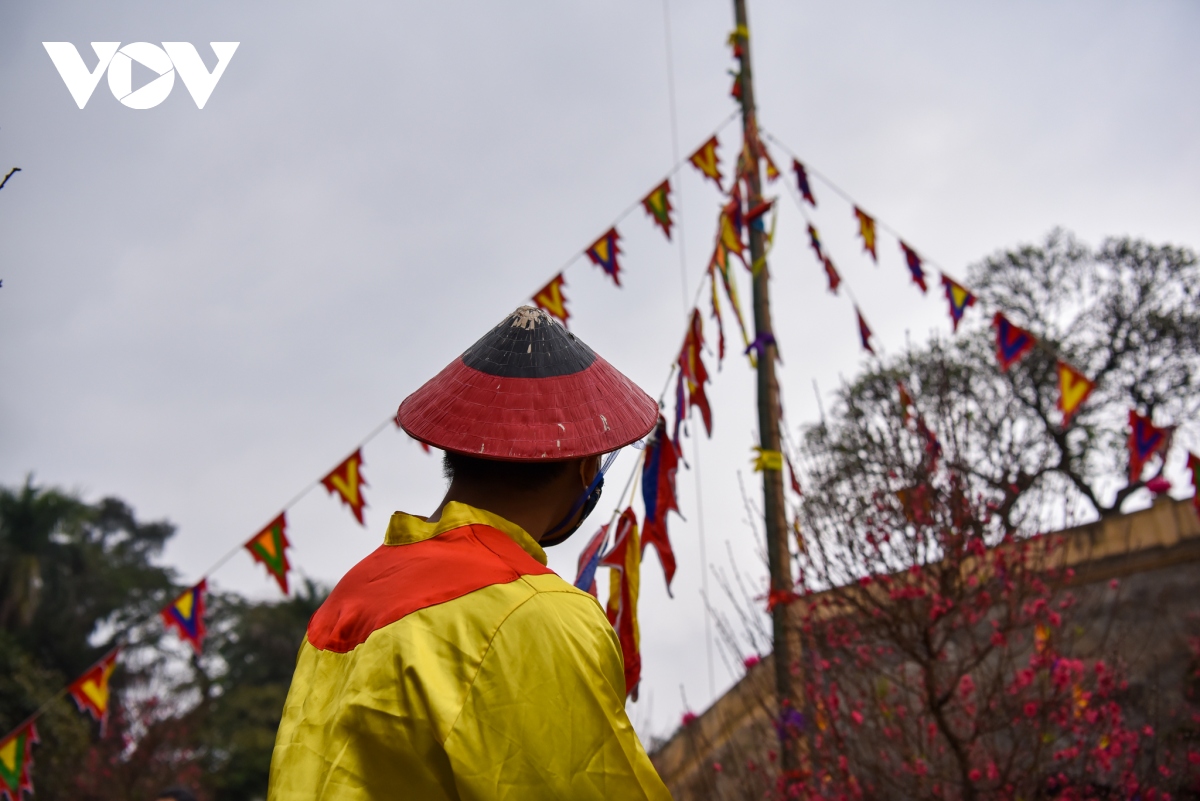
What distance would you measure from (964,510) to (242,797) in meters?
20.6

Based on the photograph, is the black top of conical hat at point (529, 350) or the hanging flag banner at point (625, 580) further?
the hanging flag banner at point (625, 580)

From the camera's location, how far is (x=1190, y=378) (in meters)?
19.9

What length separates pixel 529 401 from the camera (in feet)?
5.55

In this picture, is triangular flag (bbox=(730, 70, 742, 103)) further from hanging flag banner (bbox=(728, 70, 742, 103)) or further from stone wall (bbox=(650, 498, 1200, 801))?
stone wall (bbox=(650, 498, 1200, 801))

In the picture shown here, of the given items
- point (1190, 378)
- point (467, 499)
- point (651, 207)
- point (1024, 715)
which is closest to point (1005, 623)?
point (1024, 715)

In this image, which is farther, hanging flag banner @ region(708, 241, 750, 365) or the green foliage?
the green foliage

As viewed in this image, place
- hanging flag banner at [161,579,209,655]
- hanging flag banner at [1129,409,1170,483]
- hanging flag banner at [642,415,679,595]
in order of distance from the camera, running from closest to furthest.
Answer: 1. hanging flag banner at [642,415,679,595]
2. hanging flag banner at [1129,409,1170,483]
3. hanging flag banner at [161,579,209,655]

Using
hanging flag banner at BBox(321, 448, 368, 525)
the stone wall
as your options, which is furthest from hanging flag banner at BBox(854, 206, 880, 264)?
A: hanging flag banner at BBox(321, 448, 368, 525)

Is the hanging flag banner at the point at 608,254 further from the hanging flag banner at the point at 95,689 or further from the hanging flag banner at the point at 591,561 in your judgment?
the hanging flag banner at the point at 95,689

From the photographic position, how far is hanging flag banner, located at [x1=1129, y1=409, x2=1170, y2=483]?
6680 mm

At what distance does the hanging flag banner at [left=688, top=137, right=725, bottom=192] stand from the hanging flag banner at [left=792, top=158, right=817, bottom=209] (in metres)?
0.62

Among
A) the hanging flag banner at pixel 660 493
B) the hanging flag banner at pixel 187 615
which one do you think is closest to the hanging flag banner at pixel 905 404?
the hanging flag banner at pixel 660 493

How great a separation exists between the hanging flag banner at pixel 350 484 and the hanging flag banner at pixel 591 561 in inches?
144

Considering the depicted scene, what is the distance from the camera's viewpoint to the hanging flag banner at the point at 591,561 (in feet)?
12.0
